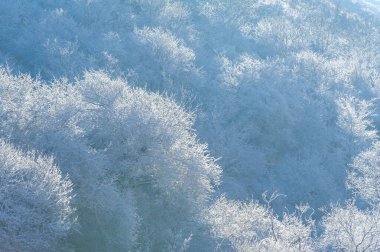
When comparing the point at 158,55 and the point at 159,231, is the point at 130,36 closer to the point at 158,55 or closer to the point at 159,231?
the point at 158,55

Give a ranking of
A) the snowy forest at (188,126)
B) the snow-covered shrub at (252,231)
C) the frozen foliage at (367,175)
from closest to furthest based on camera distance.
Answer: the snowy forest at (188,126)
the snow-covered shrub at (252,231)
the frozen foliage at (367,175)

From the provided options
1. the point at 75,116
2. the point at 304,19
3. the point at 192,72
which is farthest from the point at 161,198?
the point at 304,19

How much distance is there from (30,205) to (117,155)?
781 cm

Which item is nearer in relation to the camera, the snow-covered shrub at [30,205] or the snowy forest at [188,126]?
the snow-covered shrub at [30,205]

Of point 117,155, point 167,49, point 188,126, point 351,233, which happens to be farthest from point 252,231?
point 167,49

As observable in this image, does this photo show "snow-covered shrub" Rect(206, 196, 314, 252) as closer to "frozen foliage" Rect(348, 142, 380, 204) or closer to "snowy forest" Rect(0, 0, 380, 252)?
"snowy forest" Rect(0, 0, 380, 252)

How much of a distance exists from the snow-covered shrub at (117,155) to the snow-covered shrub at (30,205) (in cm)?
197

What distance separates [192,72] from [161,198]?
21.8 metres

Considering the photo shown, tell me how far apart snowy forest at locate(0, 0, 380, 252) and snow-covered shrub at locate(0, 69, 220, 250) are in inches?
2.8

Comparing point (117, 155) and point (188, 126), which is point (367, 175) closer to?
point (188, 126)

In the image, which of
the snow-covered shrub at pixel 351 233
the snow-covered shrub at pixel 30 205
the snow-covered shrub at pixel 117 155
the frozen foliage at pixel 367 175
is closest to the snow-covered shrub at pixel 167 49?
Answer: the snow-covered shrub at pixel 117 155

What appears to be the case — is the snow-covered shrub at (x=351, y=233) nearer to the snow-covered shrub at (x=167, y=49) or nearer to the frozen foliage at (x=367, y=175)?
the frozen foliage at (x=367, y=175)

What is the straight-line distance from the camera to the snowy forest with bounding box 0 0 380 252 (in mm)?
20734

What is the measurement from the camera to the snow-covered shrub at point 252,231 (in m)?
22.8
